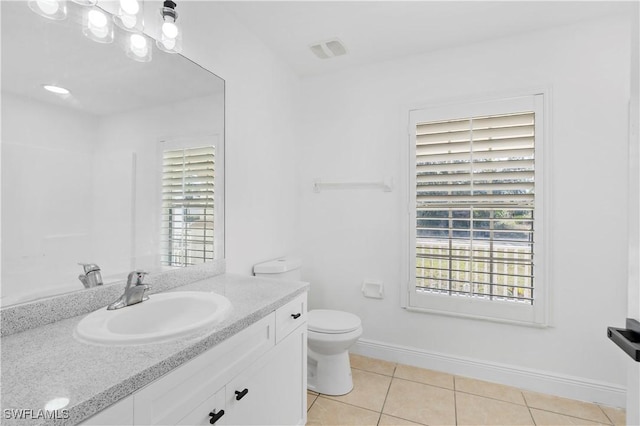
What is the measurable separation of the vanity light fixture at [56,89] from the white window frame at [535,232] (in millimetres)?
2037

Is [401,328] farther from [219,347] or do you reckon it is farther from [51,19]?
[51,19]

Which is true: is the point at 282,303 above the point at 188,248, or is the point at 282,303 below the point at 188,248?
below

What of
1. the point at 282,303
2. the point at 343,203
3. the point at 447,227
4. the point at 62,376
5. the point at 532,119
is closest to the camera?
the point at 62,376

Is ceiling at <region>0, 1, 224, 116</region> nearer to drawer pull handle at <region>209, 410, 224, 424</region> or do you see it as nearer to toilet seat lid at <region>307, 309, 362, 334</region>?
drawer pull handle at <region>209, 410, 224, 424</region>

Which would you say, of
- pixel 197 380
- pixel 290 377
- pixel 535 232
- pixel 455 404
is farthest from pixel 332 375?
pixel 535 232

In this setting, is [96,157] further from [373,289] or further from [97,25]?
[373,289]

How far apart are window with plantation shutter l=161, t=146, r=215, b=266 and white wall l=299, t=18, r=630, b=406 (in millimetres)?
1125

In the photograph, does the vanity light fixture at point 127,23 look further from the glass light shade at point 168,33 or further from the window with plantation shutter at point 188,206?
the window with plantation shutter at point 188,206

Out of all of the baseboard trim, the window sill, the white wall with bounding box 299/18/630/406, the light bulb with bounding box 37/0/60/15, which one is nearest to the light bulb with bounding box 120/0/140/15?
the light bulb with bounding box 37/0/60/15

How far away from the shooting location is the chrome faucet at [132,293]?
119cm

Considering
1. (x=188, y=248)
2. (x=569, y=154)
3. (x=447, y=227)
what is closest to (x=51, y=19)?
(x=188, y=248)

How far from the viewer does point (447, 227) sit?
2266 mm

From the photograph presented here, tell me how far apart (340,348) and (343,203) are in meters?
1.15

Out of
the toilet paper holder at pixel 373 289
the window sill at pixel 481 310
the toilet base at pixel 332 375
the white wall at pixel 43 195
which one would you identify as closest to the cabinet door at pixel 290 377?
the toilet base at pixel 332 375
